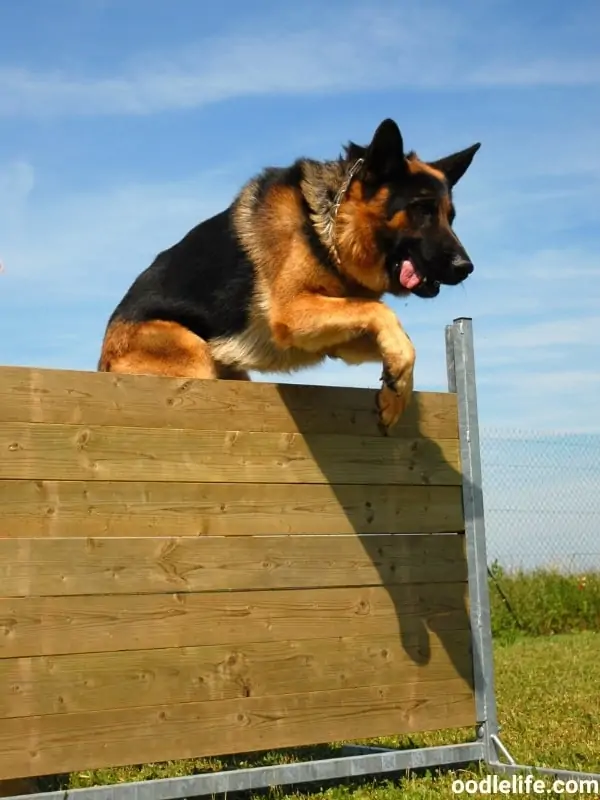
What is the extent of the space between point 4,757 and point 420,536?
1982 millimetres

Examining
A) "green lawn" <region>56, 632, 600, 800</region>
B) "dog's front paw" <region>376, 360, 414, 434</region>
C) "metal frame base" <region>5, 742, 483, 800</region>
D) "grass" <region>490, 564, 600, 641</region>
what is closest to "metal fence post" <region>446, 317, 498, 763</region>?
"metal frame base" <region>5, 742, 483, 800</region>

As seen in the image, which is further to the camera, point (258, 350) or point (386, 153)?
point (258, 350)

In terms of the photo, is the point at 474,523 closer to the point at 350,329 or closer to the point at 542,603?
the point at 350,329

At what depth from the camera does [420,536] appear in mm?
4383

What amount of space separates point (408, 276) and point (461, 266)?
0.26 meters

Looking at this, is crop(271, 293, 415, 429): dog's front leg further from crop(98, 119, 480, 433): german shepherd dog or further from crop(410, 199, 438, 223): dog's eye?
crop(410, 199, 438, 223): dog's eye

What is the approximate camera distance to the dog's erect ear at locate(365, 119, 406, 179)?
4109mm

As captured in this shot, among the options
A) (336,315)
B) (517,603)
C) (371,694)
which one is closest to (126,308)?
(336,315)

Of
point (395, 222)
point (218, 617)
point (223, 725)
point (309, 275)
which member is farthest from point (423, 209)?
point (223, 725)

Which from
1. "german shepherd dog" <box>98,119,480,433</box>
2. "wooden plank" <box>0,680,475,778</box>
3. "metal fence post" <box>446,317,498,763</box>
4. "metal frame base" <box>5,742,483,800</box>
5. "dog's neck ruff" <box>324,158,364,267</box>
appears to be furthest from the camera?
"metal fence post" <box>446,317,498,763</box>

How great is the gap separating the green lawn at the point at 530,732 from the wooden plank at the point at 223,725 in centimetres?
26

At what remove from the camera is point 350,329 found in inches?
157

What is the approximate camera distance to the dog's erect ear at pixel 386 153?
13.5 feet

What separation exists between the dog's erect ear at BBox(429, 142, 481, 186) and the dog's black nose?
0.62 meters
